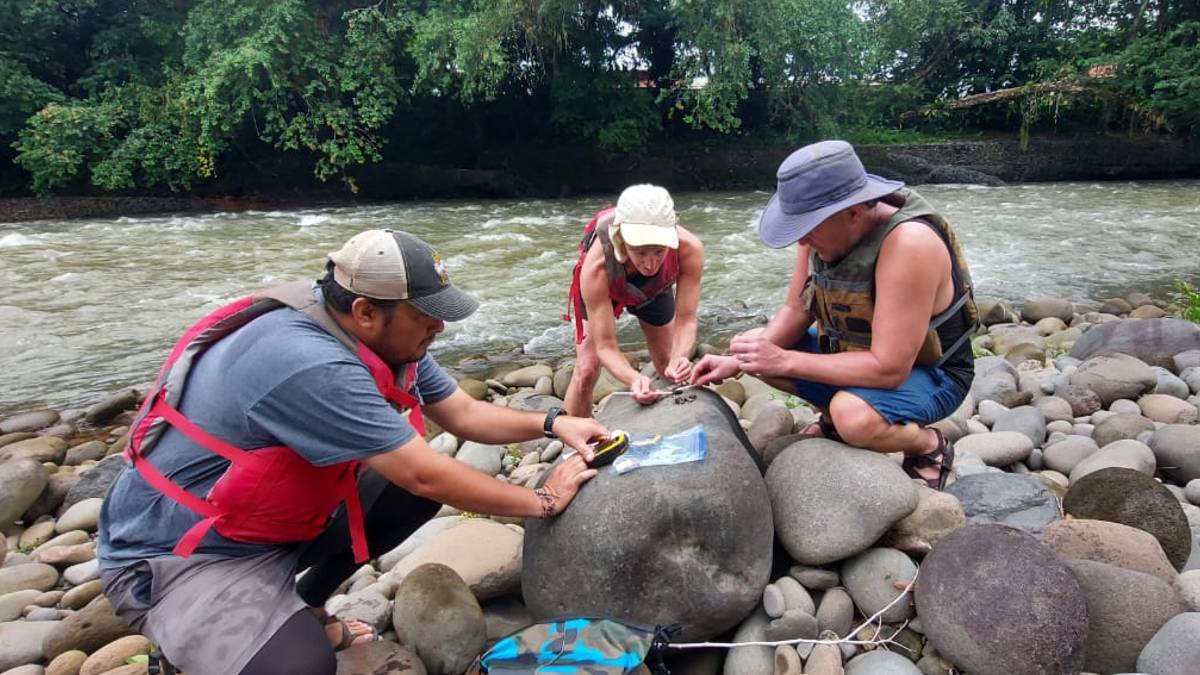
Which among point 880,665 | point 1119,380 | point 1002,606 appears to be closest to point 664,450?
point 880,665

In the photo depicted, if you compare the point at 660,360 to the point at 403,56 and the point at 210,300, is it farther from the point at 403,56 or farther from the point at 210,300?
the point at 403,56

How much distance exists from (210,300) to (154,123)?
11.2 m

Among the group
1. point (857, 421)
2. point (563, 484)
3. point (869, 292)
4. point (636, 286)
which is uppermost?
point (869, 292)

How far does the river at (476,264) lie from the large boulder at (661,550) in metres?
4.76

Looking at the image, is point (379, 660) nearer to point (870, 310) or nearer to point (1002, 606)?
point (1002, 606)

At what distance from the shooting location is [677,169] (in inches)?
871

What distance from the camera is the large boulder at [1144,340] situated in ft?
18.9

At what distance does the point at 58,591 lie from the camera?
383 centimetres

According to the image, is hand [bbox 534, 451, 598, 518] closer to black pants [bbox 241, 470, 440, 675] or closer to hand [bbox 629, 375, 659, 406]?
black pants [bbox 241, 470, 440, 675]

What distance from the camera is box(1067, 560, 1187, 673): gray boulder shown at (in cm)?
252

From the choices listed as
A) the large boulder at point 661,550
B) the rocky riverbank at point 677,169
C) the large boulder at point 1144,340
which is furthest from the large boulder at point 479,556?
the rocky riverbank at point 677,169

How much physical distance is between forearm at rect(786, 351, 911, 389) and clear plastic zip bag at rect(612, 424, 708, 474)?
544 mm

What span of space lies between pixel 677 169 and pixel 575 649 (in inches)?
811

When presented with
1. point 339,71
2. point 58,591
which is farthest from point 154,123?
point 58,591
